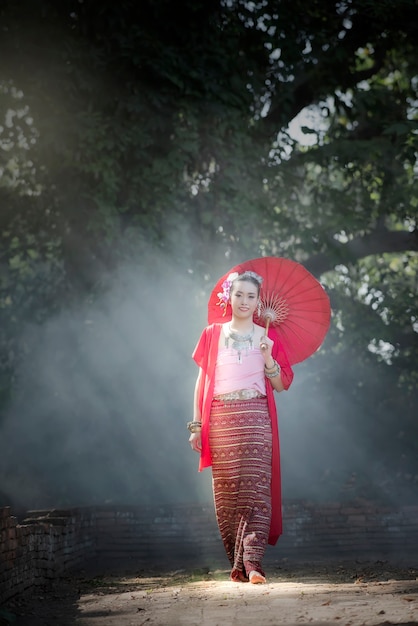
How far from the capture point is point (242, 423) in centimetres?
588

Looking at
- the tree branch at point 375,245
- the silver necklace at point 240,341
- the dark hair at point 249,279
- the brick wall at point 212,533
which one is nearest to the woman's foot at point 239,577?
the silver necklace at point 240,341

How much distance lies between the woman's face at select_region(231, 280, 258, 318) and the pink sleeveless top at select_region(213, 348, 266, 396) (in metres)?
0.25

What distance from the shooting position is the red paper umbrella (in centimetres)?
609

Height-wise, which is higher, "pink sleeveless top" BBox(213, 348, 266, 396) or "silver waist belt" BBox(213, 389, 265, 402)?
"pink sleeveless top" BBox(213, 348, 266, 396)

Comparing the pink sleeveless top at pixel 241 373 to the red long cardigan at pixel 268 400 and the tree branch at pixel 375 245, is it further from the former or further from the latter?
the tree branch at pixel 375 245

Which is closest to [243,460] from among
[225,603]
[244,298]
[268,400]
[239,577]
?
[268,400]

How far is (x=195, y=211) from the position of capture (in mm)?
11508

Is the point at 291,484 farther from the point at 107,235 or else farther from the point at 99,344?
the point at 107,235

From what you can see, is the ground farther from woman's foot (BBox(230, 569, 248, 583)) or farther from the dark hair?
the dark hair

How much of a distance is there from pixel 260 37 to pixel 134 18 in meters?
1.78

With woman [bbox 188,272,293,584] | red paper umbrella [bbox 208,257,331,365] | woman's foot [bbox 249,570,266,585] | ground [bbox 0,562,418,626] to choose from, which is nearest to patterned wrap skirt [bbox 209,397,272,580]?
woman [bbox 188,272,293,584]

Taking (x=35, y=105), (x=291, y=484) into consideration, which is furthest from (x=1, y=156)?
(x=291, y=484)

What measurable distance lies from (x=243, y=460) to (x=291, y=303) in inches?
41.9

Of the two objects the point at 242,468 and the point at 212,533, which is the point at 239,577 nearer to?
the point at 242,468
